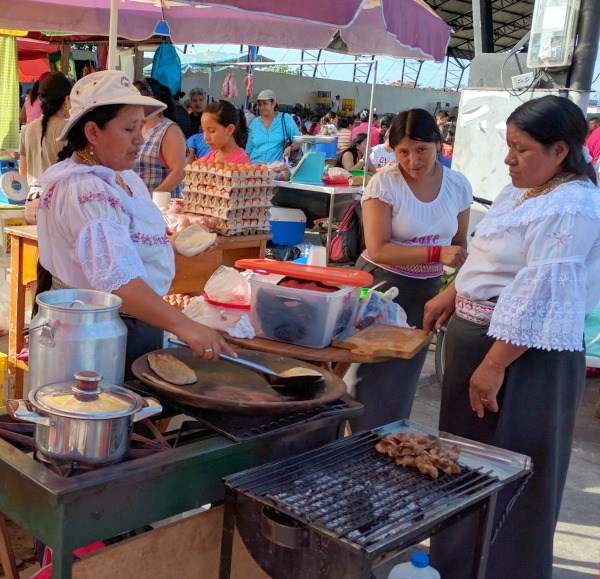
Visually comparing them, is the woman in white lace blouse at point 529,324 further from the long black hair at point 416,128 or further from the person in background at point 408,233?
→ the long black hair at point 416,128

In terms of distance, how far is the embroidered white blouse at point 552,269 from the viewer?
7.00ft

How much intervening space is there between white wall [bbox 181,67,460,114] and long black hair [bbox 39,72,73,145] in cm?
1250

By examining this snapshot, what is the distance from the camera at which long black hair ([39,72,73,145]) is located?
17.9 ft

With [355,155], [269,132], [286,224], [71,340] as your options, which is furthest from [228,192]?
[355,155]

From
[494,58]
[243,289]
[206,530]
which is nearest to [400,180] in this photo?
[243,289]

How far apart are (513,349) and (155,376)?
1.12 meters

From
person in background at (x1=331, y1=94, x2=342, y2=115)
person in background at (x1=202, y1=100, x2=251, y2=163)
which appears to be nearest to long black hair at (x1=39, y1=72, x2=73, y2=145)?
person in background at (x1=202, y1=100, x2=251, y2=163)

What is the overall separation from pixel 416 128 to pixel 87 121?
5.02 ft

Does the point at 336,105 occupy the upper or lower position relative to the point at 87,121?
upper

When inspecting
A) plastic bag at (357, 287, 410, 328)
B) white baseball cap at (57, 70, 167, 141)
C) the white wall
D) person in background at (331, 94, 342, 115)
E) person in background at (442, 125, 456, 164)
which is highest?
the white wall

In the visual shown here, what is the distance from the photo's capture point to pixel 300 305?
244 centimetres

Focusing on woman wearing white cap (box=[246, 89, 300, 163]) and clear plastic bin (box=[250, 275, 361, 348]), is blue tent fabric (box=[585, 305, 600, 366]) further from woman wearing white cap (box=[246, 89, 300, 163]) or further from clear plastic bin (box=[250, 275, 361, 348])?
woman wearing white cap (box=[246, 89, 300, 163])

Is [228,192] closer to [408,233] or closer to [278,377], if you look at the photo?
[408,233]

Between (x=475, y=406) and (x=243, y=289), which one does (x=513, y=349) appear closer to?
(x=475, y=406)
